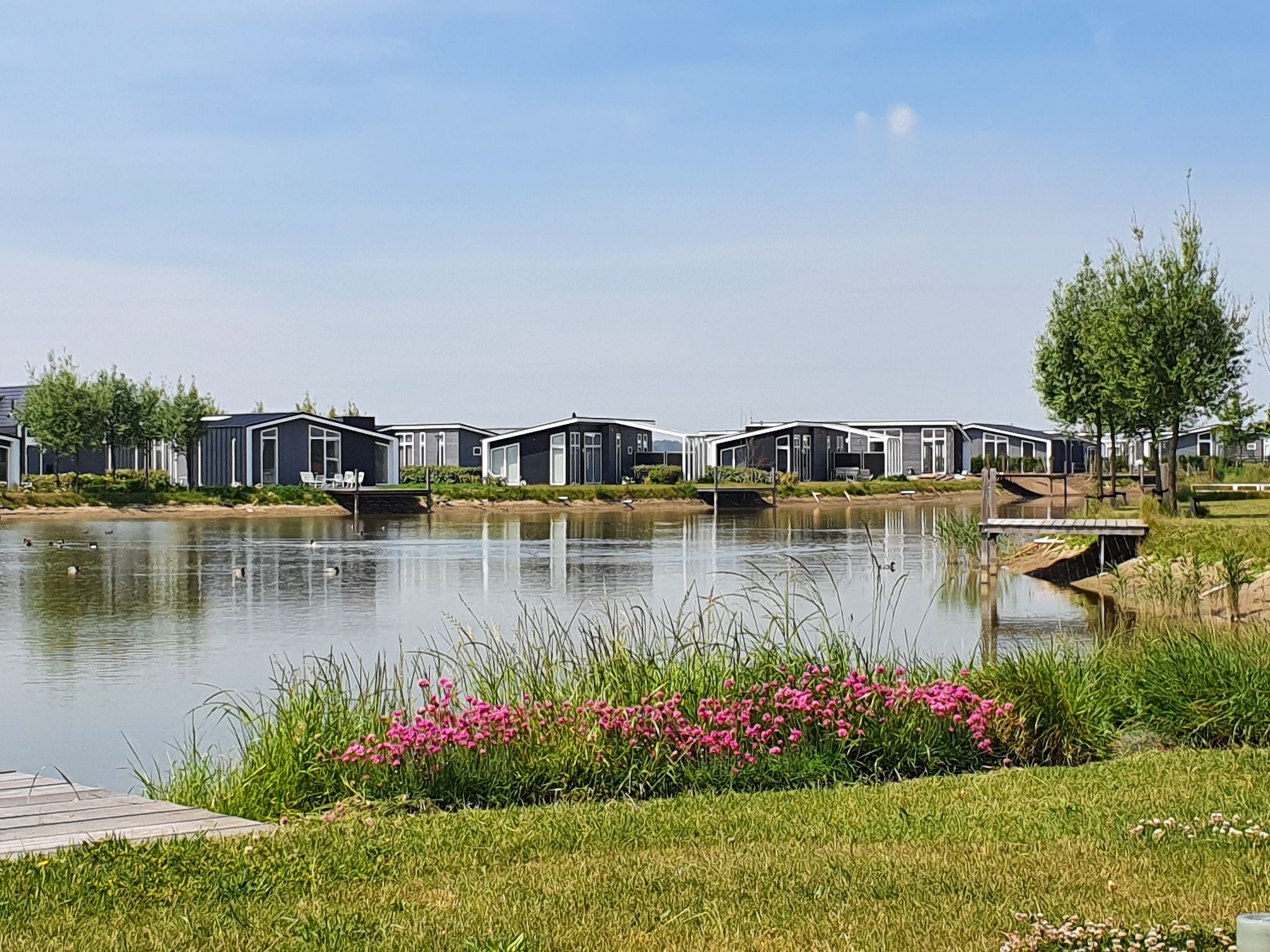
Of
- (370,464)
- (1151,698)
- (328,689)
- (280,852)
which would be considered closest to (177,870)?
(280,852)

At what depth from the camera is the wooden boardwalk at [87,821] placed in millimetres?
5430

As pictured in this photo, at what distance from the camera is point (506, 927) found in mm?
4129

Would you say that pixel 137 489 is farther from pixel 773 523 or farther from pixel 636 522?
pixel 773 523

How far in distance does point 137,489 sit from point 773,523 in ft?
74.0

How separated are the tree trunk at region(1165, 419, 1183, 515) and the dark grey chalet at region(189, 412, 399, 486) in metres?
35.4

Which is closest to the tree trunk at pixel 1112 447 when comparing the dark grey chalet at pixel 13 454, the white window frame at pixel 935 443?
the white window frame at pixel 935 443

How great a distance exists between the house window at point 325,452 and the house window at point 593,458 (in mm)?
10464

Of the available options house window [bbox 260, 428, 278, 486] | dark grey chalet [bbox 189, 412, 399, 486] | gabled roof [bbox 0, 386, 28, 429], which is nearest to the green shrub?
dark grey chalet [bbox 189, 412, 399, 486]

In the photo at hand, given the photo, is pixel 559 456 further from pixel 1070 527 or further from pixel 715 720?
pixel 715 720

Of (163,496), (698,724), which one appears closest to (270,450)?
(163,496)

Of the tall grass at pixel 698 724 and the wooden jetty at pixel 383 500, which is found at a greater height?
the wooden jetty at pixel 383 500

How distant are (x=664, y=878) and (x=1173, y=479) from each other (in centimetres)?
2216

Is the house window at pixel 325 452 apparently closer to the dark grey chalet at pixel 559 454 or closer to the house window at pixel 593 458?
the dark grey chalet at pixel 559 454

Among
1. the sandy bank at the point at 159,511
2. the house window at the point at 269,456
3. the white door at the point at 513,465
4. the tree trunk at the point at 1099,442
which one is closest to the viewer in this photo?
the tree trunk at the point at 1099,442
